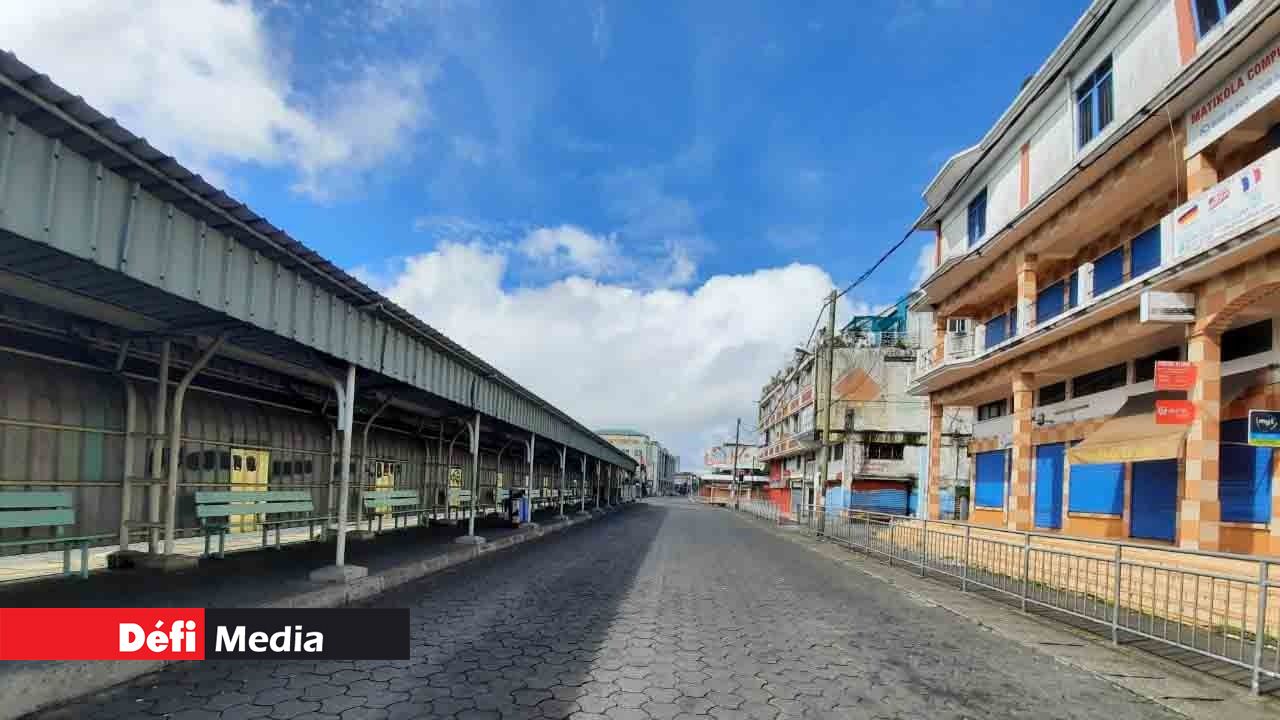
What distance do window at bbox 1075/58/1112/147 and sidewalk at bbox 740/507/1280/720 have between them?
1051 cm

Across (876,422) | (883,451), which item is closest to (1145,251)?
(876,422)

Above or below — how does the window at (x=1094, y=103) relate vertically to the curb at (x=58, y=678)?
above

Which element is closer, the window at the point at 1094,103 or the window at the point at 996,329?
the window at the point at 1094,103

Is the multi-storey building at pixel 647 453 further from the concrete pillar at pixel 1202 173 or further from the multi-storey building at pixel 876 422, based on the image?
the concrete pillar at pixel 1202 173

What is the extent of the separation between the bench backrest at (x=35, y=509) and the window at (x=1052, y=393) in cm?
2169

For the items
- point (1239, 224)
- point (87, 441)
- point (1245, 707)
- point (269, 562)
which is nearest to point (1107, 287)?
point (1239, 224)

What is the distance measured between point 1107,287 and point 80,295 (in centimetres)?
1961

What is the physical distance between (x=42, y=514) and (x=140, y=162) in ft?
17.3

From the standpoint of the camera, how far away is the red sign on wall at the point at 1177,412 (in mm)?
11180

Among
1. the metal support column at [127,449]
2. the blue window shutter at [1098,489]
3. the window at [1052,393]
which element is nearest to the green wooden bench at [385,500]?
the metal support column at [127,449]

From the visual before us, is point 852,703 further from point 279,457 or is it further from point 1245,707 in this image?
point 279,457

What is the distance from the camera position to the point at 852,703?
5688 mm

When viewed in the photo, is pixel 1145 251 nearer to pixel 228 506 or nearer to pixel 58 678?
A: pixel 228 506

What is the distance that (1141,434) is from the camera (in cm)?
1322
